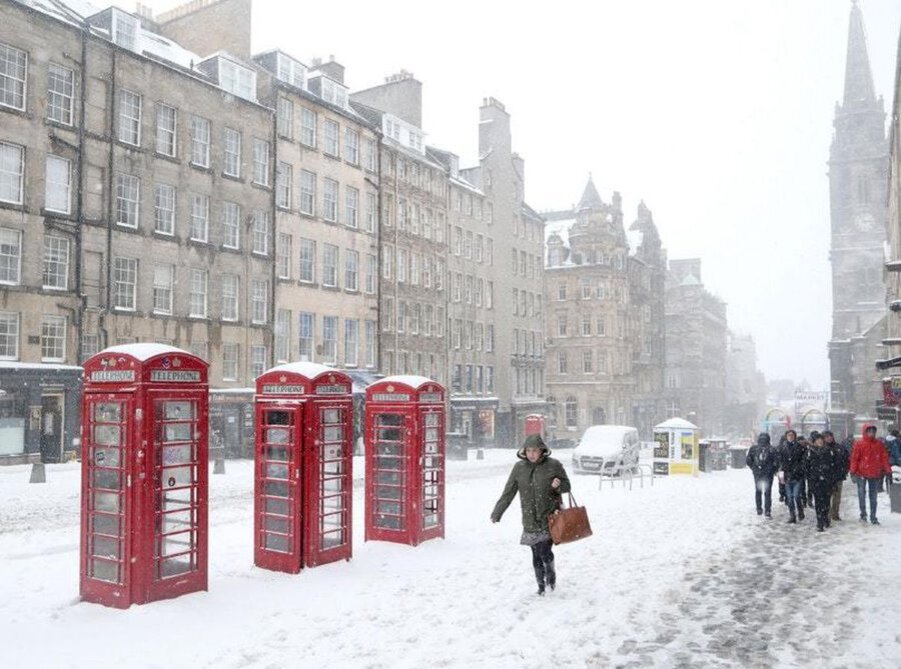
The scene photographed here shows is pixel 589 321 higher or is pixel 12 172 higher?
pixel 12 172

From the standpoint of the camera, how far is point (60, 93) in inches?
1133

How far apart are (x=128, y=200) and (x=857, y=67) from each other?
83.4m

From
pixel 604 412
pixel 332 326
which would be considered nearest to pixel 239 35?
pixel 332 326

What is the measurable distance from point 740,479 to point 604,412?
4045 cm

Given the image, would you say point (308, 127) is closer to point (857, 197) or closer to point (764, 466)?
point (764, 466)

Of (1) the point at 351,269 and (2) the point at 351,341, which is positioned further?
(1) the point at 351,269

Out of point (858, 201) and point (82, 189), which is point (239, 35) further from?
point (858, 201)

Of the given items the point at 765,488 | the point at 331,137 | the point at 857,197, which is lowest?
the point at 765,488

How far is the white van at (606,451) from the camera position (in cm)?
2888

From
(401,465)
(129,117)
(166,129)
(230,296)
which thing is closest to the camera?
(401,465)

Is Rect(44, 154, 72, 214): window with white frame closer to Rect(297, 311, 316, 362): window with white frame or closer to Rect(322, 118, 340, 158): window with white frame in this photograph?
Rect(297, 311, 316, 362): window with white frame

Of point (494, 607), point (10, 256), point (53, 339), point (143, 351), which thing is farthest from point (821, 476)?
point (10, 256)

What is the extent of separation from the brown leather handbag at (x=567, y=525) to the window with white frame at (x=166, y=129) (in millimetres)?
27651

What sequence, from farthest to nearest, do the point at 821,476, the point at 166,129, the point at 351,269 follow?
the point at 351,269
the point at 166,129
the point at 821,476
